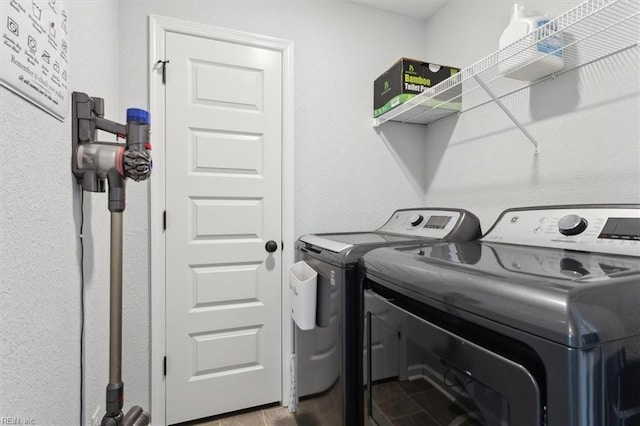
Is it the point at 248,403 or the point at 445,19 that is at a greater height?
the point at 445,19

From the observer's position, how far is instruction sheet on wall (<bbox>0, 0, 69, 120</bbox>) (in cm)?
62

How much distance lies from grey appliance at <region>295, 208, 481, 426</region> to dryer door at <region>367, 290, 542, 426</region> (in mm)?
110

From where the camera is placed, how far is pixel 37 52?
72cm

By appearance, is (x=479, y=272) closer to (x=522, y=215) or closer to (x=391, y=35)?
(x=522, y=215)

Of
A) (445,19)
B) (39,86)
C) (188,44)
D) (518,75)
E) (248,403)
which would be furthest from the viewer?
(445,19)

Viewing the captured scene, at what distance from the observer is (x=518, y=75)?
1.40 m

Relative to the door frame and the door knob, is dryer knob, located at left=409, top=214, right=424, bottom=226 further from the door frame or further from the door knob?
the door frame

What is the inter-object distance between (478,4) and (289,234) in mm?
1755

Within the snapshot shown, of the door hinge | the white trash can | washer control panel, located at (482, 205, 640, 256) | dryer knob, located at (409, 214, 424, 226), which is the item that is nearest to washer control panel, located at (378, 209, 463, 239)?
dryer knob, located at (409, 214, 424, 226)

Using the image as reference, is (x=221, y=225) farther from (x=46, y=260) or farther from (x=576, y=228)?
(x=576, y=228)

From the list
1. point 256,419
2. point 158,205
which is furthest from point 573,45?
point 256,419

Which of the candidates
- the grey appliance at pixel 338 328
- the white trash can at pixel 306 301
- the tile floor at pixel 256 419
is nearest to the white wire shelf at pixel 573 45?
the grey appliance at pixel 338 328

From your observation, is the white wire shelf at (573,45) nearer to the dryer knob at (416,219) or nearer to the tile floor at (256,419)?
the dryer knob at (416,219)

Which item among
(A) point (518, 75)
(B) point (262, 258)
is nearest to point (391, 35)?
(A) point (518, 75)
